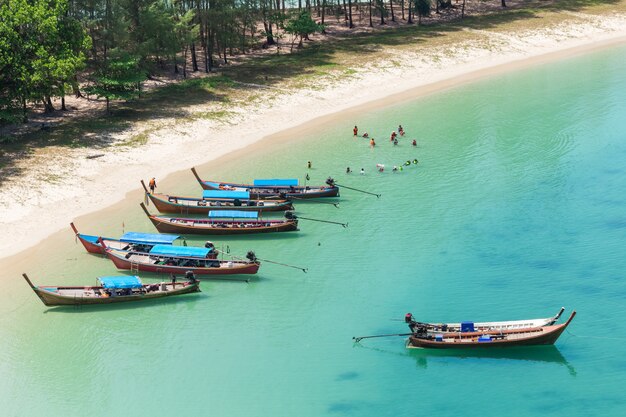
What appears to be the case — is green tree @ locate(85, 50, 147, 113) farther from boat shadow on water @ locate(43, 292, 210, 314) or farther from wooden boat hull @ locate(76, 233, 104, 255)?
boat shadow on water @ locate(43, 292, 210, 314)

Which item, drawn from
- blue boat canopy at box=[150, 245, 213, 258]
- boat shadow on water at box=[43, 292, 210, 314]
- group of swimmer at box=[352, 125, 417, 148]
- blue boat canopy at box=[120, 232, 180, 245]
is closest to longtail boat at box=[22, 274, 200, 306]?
boat shadow on water at box=[43, 292, 210, 314]

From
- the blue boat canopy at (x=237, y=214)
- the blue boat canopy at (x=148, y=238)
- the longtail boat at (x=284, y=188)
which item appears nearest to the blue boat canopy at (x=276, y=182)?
the longtail boat at (x=284, y=188)

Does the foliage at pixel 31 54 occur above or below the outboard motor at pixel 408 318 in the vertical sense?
above

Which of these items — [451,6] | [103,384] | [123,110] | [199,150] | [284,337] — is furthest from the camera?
[451,6]

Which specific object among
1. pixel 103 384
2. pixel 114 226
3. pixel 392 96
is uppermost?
pixel 392 96

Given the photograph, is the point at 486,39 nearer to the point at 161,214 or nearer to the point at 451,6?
the point at 451,6

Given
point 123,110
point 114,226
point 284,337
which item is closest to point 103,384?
point 284,337

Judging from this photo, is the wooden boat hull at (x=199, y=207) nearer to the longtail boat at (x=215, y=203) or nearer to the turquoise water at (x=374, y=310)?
the longtail boat at (x=215, y=203)
